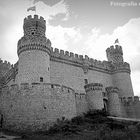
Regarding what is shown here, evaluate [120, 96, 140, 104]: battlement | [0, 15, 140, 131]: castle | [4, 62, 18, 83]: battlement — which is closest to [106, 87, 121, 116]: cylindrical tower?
[0, 15, 140, 131]: castle

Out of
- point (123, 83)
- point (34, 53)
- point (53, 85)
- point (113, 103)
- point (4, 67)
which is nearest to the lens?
point (53, 85)

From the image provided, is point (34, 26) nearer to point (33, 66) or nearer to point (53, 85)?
point (33, 66)

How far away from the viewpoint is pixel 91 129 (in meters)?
20.5

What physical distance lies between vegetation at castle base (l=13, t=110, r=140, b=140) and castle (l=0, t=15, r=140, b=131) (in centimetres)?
118

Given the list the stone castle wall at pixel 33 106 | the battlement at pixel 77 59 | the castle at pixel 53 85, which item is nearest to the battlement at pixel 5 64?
the castle at pixel 53 85

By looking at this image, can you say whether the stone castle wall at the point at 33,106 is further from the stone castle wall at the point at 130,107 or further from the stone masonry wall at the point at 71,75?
the stone castle wall at the point at 130,107

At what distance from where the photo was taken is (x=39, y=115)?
67.4ft

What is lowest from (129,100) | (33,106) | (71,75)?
(33,106)

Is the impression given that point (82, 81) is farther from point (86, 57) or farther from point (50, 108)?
point (50, 108)

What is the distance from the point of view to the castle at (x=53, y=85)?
68.5ft

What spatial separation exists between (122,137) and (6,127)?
1074cm

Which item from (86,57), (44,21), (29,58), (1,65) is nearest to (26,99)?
(29,58)

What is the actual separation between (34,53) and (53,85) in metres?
6.64

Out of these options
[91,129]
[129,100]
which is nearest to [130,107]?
[129,100]
